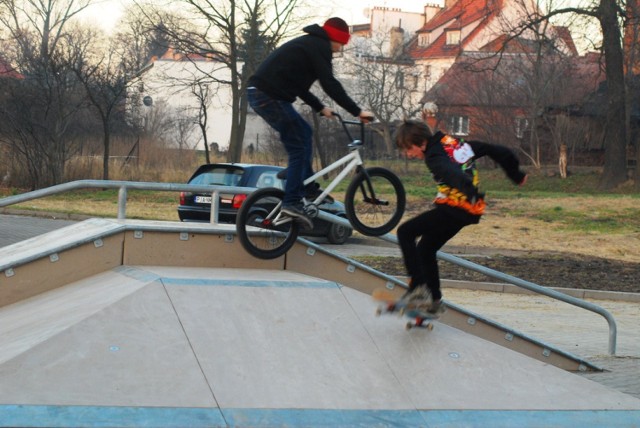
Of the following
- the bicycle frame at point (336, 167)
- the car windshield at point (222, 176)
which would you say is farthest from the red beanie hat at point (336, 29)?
the car windshield at point (222, 176)

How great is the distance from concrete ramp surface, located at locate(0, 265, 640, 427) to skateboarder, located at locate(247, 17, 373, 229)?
2.80ft

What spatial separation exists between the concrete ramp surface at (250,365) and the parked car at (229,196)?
9013 mm

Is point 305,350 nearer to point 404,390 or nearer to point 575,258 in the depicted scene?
point 404,390

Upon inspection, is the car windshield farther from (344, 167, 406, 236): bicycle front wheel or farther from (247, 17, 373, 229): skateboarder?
(247, 17, 373, 229): skateboarder

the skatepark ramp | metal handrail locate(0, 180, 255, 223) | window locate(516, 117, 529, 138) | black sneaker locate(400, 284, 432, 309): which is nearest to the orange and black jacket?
black sneaker locate(400, 284, 432, 309)

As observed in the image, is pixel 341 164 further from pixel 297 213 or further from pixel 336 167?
Answer: pixel 297 213

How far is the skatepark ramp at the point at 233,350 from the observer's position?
5.64 m

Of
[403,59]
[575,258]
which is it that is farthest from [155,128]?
[575,258]

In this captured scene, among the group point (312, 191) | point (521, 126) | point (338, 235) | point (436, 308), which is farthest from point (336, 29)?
point (521, 126)

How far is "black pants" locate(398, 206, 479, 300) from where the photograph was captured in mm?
6836

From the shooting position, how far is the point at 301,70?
7348 mm

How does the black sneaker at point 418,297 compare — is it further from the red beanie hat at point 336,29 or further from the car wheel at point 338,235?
the car wheel at point 338,235

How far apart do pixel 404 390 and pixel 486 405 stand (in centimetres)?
59

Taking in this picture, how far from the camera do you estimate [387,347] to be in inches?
266
